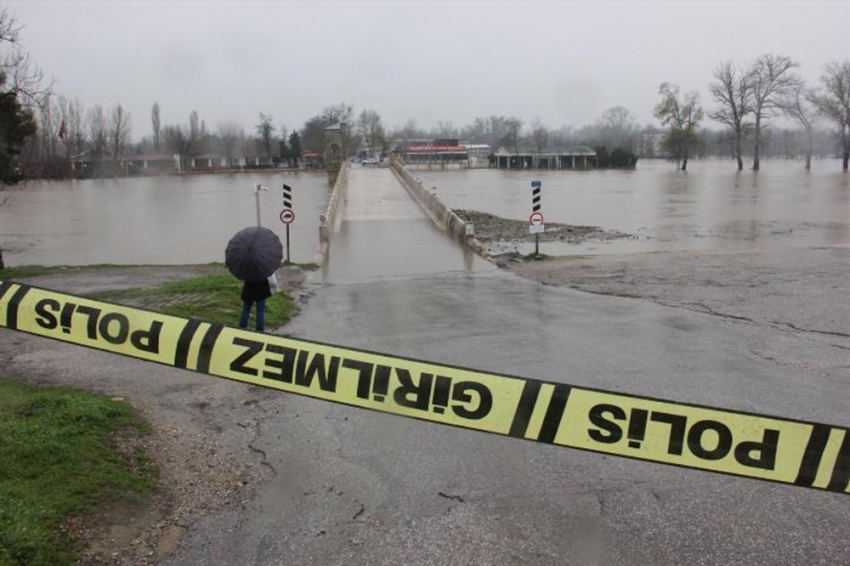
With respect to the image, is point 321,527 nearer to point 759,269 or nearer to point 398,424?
point 398,424

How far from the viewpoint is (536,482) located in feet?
16.4

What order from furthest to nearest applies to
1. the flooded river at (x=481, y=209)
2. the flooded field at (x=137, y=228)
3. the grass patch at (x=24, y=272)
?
the flooded field at (x=137, y=228) → the flooded river at (x=481, y=209) → the grass patch at (x=24, y=272)

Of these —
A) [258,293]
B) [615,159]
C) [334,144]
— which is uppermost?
[615,159]

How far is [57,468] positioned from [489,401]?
3.04 meters

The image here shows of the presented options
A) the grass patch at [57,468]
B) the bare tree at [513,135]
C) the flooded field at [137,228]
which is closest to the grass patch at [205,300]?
the grass patch at [57,468]

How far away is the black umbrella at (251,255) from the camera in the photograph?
8.21 m

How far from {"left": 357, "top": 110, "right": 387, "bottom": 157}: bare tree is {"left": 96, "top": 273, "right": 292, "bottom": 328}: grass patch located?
14381cm

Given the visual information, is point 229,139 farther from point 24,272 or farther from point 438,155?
point 24,272

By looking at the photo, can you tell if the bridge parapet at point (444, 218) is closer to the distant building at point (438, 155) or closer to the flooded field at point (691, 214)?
the flooded field at point (691, 214)

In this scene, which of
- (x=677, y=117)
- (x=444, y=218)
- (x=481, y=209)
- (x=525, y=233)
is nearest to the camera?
(x=525, y=233)

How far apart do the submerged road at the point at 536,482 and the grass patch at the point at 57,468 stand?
2.21 ft

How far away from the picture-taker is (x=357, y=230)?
29.0 m

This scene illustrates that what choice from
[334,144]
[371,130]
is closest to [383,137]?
[371,130]

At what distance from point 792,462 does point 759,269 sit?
14.0m
